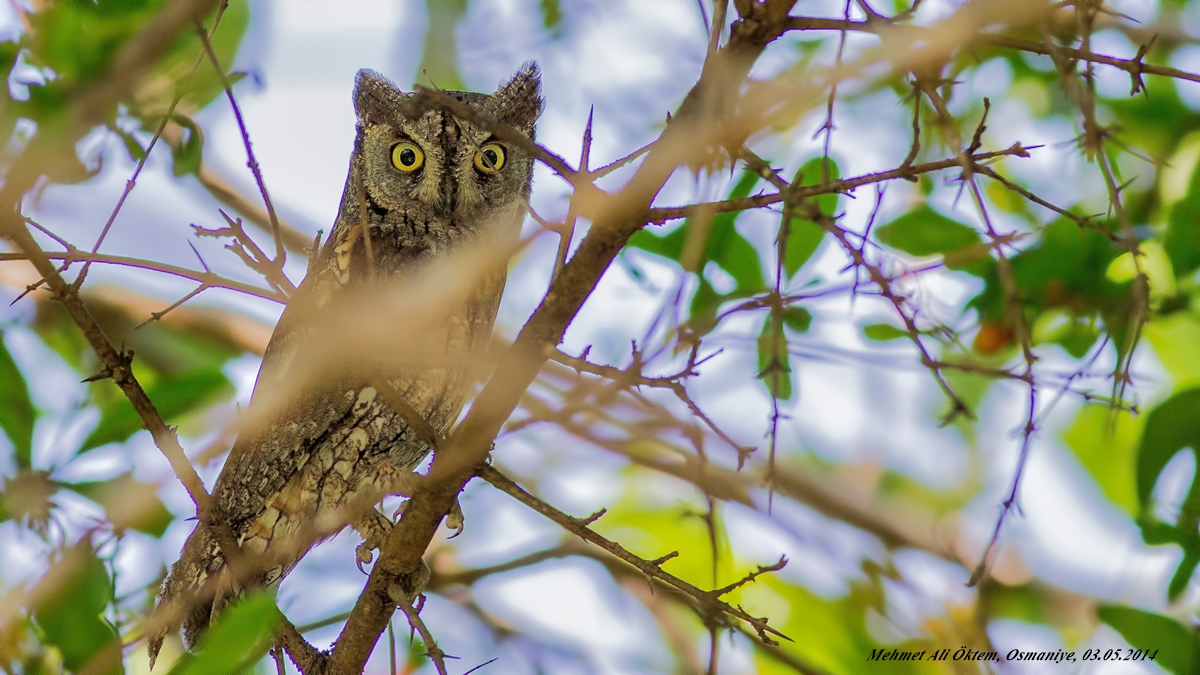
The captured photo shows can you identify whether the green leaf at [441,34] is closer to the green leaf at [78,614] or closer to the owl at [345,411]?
the owl at [345,411]

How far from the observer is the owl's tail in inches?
106

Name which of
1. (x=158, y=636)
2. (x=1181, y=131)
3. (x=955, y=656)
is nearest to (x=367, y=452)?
(x=158, y=636)

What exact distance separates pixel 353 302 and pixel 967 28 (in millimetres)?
1775

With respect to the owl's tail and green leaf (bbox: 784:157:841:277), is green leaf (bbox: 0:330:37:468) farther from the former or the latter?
green leaf (bbox: 784:157:841:277)

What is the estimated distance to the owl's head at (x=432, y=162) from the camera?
327 cm

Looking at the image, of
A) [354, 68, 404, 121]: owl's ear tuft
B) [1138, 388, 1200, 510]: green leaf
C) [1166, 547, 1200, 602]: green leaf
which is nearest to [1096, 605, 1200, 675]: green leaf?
[1166, 547, 1200, 602]: green leaf

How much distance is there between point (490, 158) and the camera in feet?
11.2

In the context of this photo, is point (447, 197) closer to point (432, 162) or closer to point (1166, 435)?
point (432, 162)

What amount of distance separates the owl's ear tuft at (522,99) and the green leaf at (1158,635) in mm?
2464

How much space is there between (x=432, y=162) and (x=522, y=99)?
586mm

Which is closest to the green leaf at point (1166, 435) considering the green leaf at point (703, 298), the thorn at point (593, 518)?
the green leaf at point (703, 298)

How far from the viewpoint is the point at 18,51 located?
8.98ft

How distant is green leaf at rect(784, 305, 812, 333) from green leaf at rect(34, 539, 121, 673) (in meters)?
2.00

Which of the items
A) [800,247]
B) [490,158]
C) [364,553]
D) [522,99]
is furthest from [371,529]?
[522,99]
